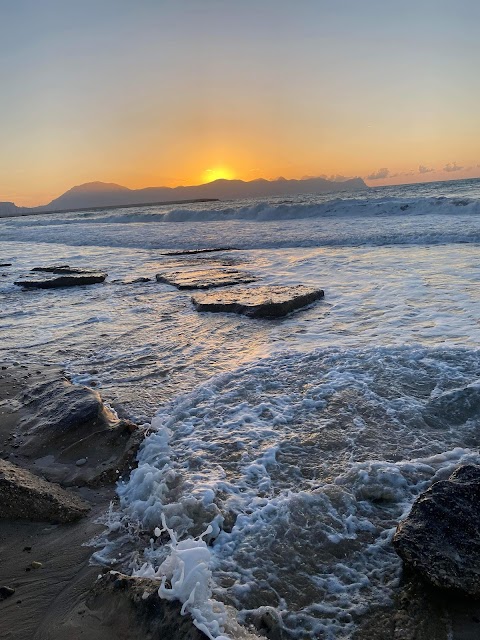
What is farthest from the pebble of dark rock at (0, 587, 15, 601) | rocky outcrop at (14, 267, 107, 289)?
rocky outcrop at (14, 267, 107, 289)

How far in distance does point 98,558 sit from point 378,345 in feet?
12.7

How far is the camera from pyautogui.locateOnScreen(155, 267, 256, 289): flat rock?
382 inches

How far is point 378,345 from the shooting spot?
546 centimetres

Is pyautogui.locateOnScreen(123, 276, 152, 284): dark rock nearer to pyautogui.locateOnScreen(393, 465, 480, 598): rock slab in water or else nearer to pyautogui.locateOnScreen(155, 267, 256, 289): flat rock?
pyautogui.locateOnScreen(155, 267, 256, 289): flat rock

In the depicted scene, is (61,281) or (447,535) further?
(61,281)

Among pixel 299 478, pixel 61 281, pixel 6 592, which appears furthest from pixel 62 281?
pixel 6 592

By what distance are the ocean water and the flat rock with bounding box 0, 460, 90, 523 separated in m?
0.29

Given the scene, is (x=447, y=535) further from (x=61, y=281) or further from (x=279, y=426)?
(x=61, y=281)

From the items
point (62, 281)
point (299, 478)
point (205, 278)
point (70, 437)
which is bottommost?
point (299, 478)

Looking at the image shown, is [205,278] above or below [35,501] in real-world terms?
above

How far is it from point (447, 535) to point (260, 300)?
5.42 metres

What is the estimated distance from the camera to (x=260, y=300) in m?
7.62

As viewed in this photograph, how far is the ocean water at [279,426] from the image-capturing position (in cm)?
234

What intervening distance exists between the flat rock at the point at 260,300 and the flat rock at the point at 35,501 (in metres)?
4.49
